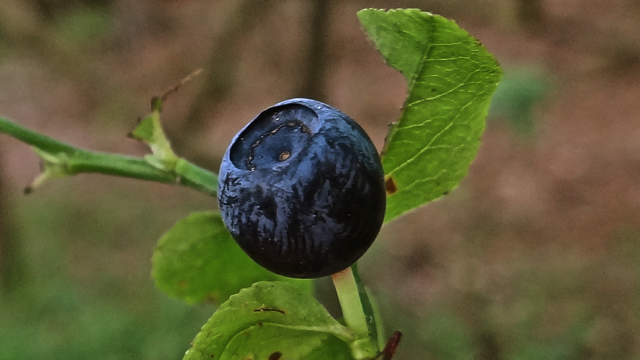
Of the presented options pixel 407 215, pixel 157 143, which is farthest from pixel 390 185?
pixel 407 215


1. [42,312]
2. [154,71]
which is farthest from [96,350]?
[154,71]

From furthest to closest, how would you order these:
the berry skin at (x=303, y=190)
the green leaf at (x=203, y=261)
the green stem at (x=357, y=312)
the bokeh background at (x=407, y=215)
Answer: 1. the bokeh background at (x=407, y=215)
2. the green leaf at (x=203, y=261)
3. the green stem at (x=357, y=312)
4. the berry skin at (x=303, y=190)

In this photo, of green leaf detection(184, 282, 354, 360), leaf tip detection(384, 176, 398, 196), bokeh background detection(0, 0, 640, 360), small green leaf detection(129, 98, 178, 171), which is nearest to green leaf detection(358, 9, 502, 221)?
leaf tip detection(384, 176, 398, 196)

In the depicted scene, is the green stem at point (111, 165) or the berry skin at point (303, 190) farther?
the green stem at point (111, 165)

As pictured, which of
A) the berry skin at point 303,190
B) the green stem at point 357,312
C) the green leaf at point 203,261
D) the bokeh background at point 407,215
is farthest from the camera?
the bokeh background at point 407,215

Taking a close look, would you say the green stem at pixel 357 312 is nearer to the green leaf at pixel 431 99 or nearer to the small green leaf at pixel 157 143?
the green leaf at pixel 431 99

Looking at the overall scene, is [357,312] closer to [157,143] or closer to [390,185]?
[390,185]

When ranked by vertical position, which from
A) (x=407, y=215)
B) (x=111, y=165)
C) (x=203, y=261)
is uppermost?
(x=111, y=165)

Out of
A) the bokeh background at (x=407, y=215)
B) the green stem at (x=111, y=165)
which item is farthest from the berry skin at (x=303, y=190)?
the bokeh background at (x=407, y=215)
